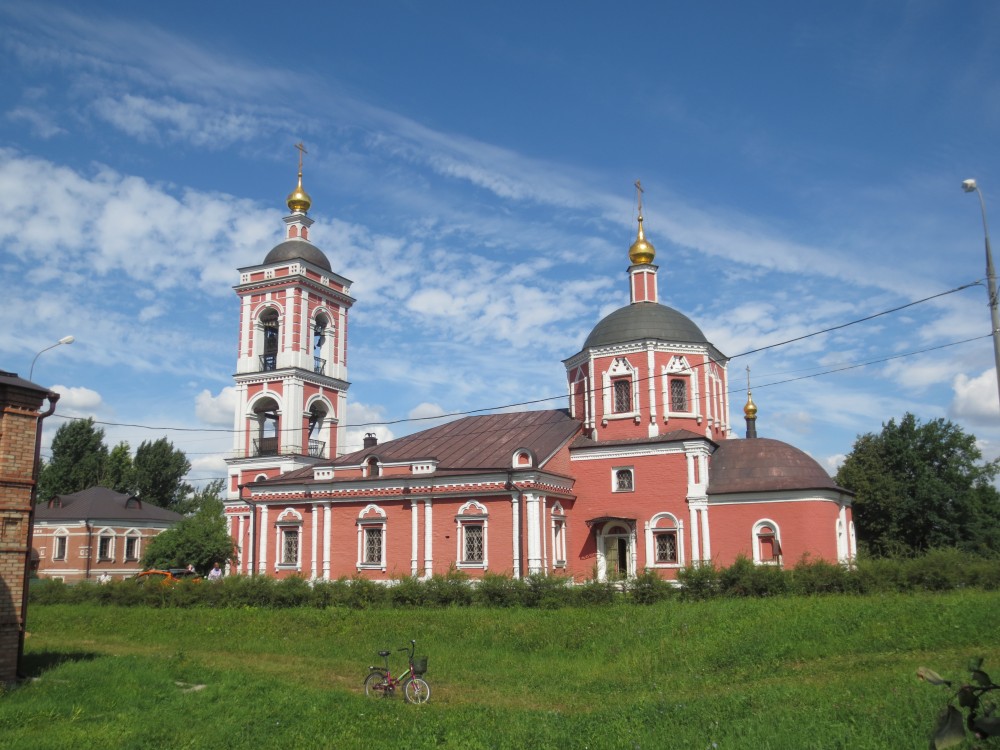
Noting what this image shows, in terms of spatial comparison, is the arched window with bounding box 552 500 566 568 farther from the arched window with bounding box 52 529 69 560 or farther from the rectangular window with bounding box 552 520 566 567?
the arched window with bounding box 52 529 69 560

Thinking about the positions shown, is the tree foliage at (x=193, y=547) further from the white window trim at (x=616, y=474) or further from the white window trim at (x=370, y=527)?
the white window trim at (x=616, y=474)

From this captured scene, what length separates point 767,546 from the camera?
89.4 ft

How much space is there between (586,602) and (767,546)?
31.3 ft

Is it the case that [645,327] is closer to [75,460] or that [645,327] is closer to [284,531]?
[284,531]

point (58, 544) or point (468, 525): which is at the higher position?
point (468, 525)

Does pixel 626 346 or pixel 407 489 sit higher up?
pixel 626 346

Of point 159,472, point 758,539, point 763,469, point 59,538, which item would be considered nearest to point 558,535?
point 758,539

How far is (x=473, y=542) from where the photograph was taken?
28156mm

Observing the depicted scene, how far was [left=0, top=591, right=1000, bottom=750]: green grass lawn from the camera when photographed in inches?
376

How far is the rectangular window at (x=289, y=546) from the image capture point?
3130 cm

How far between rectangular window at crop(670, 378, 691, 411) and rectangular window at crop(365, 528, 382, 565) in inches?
460

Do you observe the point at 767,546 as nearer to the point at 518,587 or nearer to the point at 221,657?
the point at 518,587

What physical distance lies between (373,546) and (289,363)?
10.00m

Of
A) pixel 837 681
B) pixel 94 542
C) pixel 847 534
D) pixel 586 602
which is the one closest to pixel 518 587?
pixel 586 602
